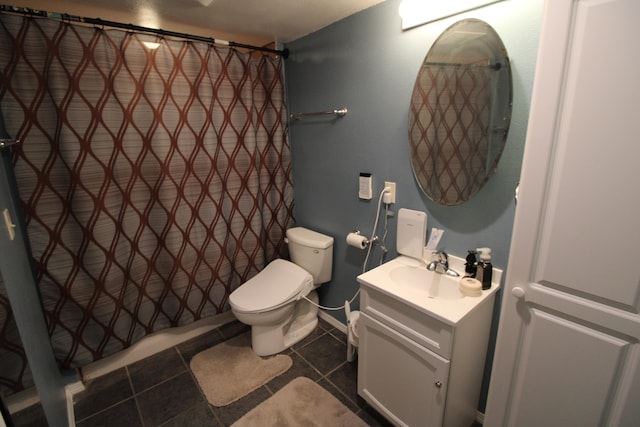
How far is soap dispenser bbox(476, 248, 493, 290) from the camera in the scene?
129 cm

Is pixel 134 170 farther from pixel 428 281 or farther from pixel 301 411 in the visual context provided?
pixel 428 281

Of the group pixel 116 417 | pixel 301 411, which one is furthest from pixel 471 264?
pixel 116 417

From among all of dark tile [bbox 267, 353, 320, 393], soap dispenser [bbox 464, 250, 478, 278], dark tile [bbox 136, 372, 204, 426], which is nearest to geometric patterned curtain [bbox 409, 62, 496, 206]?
soap dispenser [bbox 464, 250, 478, 278]

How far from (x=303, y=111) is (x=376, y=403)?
1.87 meters

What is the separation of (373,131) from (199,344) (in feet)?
6.17

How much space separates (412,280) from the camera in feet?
5.02

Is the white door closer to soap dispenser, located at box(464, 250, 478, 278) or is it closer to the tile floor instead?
soap dispenser, located at box(464, 250, 478, 278)

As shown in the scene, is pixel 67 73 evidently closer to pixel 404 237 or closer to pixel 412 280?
pixel 404 237

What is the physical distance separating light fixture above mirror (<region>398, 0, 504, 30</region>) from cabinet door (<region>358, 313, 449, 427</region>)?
1401mm

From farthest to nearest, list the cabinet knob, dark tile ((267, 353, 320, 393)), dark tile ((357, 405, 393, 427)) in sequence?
dark tile ((267, 353, 320, 393)), dark tile ((357, 405, 393, 427)), the cabinet knob

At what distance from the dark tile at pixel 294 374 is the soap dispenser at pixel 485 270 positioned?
1122mm

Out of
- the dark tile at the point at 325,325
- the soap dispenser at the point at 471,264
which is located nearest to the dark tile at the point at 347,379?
the dark tile at the point at 325,325

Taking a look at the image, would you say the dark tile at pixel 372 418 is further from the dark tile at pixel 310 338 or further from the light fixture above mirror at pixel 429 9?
the light fixture above mirror at pixel 429 9

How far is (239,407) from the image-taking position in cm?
162
